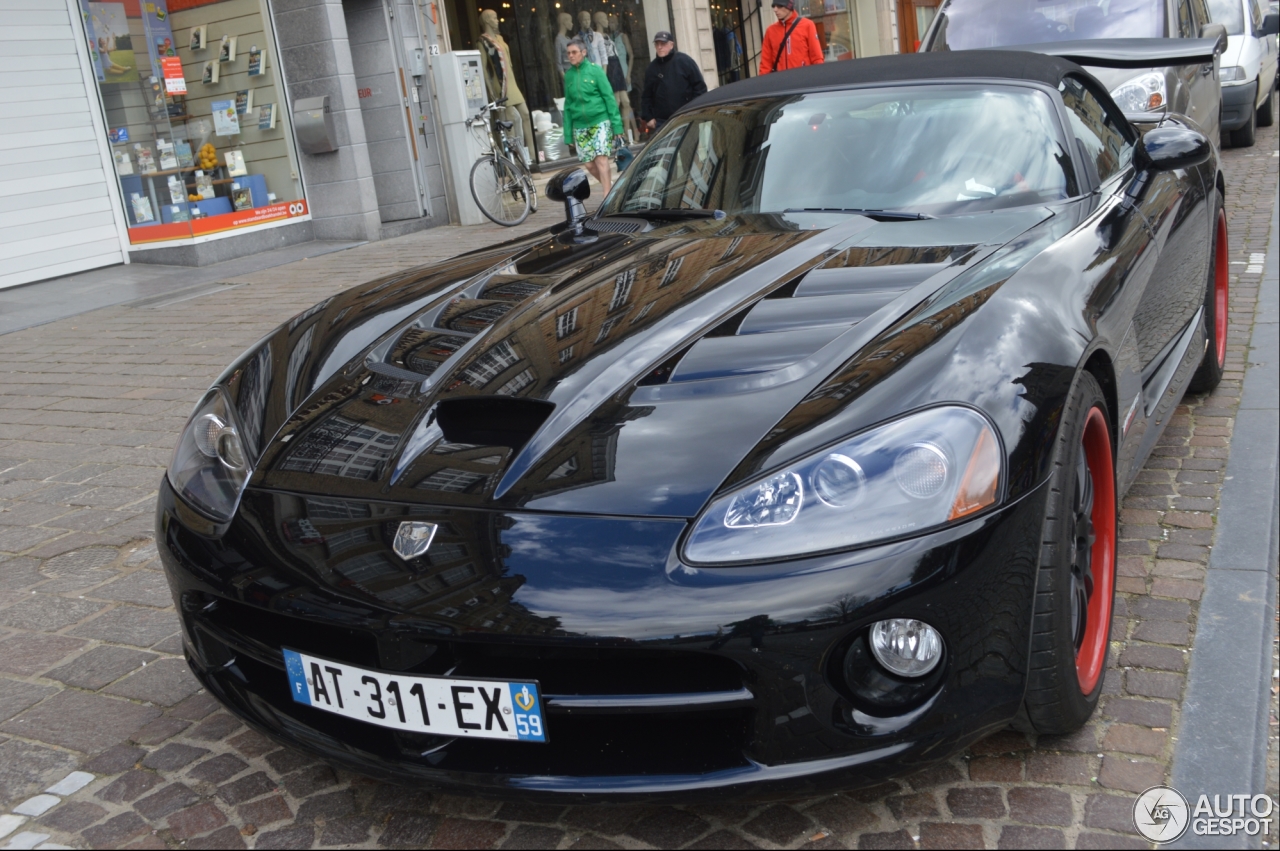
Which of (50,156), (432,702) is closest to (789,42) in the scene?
(50,156)

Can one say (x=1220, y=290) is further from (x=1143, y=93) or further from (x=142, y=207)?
(x=142, y=207)

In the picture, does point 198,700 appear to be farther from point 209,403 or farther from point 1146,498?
point 1146,498

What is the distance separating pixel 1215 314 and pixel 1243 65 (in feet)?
28.2

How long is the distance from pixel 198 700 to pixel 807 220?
2.00 meters

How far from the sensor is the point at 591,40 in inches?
624

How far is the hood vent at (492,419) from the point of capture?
2289mm

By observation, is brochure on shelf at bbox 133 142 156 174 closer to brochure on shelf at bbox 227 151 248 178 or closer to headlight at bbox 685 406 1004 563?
brochure on shelf at bbox 227 151 248 178

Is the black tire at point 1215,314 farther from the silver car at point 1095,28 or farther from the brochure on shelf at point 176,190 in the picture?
the brochure on shelf at point 176,190

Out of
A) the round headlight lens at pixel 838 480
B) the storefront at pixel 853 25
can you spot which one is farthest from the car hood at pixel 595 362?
the storefront at pixel 853 25

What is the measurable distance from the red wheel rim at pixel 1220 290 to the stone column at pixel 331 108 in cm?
888

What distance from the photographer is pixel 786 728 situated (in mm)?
1970

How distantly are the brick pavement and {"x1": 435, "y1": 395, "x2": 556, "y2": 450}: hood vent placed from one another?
2.16 feet

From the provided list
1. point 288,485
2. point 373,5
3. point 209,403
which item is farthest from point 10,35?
point 288,485

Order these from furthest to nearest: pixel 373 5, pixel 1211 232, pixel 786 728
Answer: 1. pixel 373 5
2. pixel 1211 232
3. pixel 786 728
